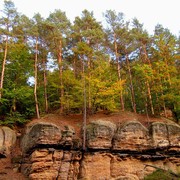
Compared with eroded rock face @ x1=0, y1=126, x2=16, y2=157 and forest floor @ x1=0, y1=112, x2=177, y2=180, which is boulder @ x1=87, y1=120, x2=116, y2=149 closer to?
forest floor @ x1=0, y1=112, x2=177, y2=180

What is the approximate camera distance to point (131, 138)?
17.0m

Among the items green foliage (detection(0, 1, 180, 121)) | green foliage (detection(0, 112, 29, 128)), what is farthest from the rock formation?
green foliage (detection(0, 1, 180, 121))

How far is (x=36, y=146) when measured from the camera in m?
15.3

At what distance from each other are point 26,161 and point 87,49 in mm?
11452

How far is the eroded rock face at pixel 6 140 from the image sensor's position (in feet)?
53.6

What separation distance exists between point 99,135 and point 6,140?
7554mm

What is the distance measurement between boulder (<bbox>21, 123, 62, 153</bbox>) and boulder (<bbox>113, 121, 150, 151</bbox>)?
4.71 metres

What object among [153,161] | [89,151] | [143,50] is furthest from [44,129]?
[143,50]

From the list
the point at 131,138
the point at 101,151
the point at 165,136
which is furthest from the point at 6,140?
the point at 165,136

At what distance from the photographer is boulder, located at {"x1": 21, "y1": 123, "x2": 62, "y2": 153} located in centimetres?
1535

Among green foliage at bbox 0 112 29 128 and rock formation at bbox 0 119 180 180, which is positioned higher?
green foliage at bbox 0 112 29 128

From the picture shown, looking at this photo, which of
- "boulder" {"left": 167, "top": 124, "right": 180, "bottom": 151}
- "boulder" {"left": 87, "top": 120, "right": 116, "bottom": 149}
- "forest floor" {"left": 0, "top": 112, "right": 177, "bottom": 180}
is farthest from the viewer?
"boulder" {"left": 167, "top": 124, "right": 180, "bottom": 151}

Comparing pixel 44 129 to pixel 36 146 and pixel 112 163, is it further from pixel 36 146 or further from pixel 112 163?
pixel 112 163

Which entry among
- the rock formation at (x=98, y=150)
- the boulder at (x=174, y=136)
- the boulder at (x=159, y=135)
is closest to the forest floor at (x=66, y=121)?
the rock formation at (x=98, y=150)
